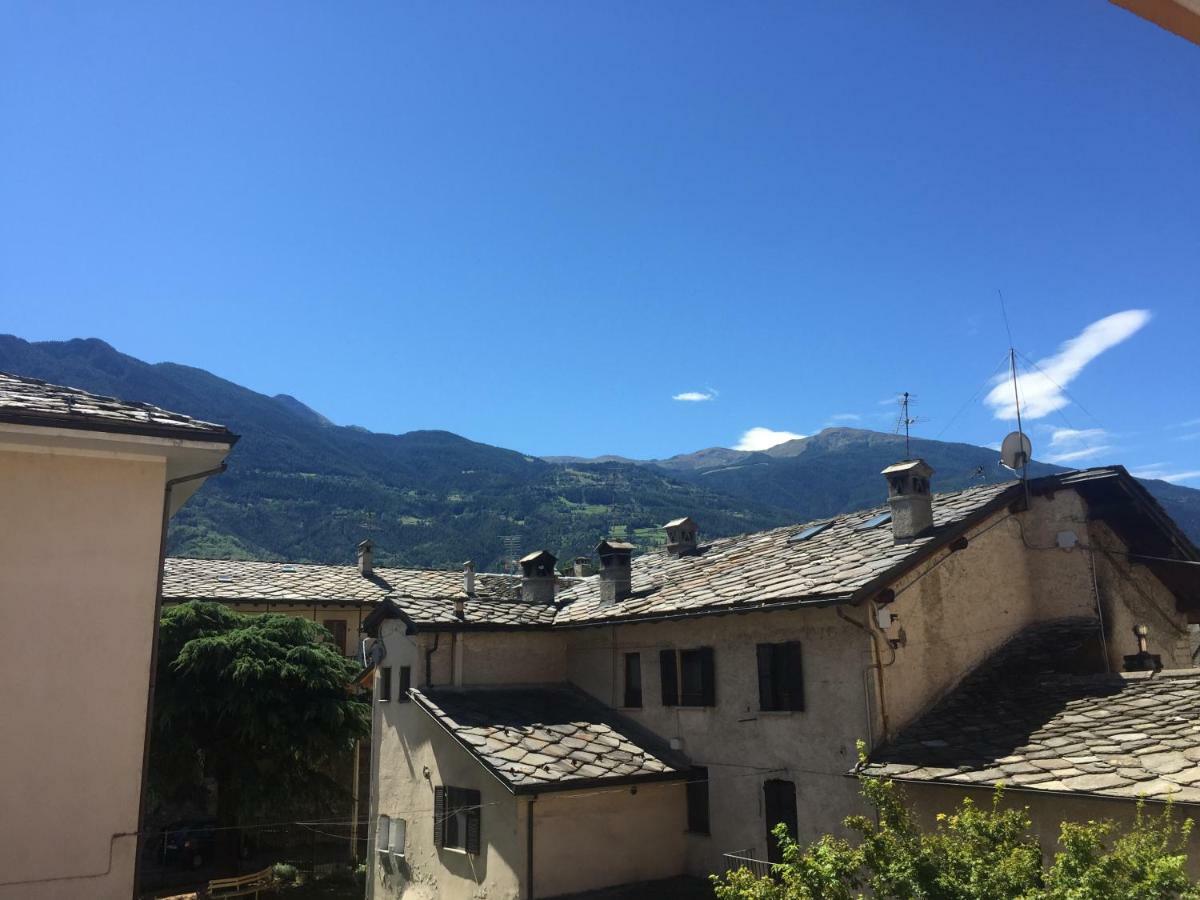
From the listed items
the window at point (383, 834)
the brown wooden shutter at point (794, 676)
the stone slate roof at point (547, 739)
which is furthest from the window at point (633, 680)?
the window at point (383, 834)

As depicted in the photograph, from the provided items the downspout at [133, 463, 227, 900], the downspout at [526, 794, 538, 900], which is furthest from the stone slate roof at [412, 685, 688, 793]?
the downspout at [133, 463, 227, 900]

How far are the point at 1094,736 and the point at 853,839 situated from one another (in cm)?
437

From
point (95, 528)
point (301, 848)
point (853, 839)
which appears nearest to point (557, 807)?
point (853, 839)

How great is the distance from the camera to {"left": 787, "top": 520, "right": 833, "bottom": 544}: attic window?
67.4ft

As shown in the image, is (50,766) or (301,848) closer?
(50,766)

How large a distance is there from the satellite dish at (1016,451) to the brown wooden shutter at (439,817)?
1435cm

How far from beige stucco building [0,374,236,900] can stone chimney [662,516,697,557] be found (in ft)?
57.7

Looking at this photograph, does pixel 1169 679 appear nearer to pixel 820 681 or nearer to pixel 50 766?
pixel 820 681

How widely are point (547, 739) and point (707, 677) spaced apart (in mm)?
3684

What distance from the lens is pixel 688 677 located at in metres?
18.6

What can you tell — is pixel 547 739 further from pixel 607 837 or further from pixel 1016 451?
pixel 1016 451

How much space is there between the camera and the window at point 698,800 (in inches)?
690

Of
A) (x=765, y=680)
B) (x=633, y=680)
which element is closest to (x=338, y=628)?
(x=633, y=680)

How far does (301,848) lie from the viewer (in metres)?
30.5
